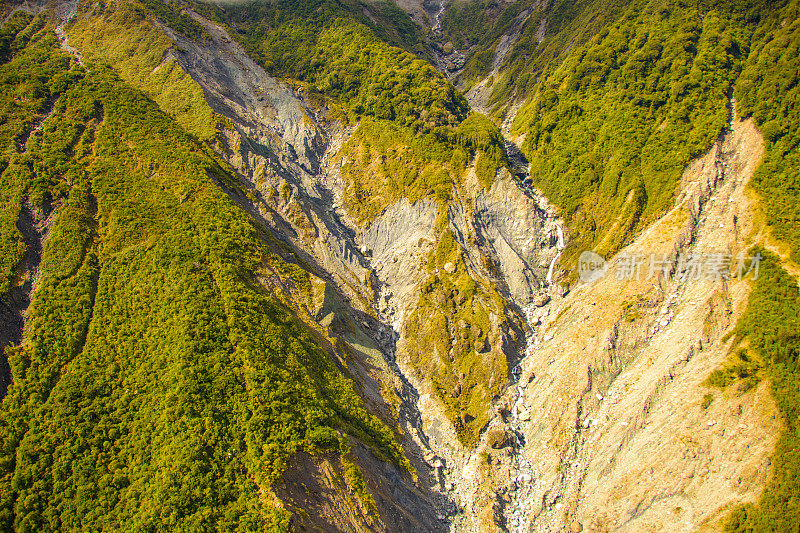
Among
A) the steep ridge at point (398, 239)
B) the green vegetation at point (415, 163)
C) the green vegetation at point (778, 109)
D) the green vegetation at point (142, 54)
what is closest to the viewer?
the green vegetation at point (778, 109)

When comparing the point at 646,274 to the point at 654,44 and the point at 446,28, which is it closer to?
the point at 654,44

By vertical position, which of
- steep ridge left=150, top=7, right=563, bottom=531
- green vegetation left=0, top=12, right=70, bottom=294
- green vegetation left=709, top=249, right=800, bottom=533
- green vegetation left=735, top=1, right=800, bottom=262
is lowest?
green vegetation left=709, top=249, right=800, bottom=533

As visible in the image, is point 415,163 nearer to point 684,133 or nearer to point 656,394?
point 684,133

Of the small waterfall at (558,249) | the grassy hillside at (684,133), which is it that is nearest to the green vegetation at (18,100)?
the small waterfall at (558,249)

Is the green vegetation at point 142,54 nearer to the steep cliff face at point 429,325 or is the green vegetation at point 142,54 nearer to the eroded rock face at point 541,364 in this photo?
the steep cliff face at point 429,325

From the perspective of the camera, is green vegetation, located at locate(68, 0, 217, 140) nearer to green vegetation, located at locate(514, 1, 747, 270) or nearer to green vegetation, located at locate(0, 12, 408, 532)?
green vegetation, located at locate(0, 12, 408, 532)

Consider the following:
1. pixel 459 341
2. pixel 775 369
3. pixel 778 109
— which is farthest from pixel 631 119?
pixel 459 341

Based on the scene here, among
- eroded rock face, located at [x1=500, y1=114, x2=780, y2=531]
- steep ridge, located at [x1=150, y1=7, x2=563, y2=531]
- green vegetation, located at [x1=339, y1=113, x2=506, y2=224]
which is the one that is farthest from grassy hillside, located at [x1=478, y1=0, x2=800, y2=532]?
green vegetation, located at [x1=339, y1=113, x2=506, y2=224]

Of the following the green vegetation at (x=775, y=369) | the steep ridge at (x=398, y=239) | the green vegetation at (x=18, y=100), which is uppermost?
the green vegetation at (x=18, y=100)

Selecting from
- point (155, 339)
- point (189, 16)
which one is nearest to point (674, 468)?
point (155, 339)
